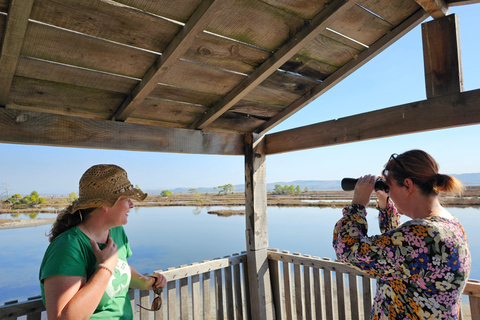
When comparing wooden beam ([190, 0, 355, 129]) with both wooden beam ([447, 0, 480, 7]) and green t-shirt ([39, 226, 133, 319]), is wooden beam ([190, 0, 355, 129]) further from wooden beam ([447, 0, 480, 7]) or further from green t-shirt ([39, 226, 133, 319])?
→ green t-shirt ([39, 226, 133, 319])

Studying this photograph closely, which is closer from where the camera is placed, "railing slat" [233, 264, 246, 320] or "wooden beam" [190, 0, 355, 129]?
"wooden beam" [190, 0, 355, 129]

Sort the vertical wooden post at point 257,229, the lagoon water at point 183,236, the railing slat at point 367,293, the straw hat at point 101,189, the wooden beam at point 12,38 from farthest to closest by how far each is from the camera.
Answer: the lagoon water at point 183,236 → the vertical wooden post at point 257,229 → the railing slat at point 367,293 → the straw hat at point 101,189 → the wooden beam at point 12,38

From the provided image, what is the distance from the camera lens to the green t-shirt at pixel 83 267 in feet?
3.22

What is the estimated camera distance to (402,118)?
1.85 m

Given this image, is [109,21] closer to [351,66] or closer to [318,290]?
[351,66]

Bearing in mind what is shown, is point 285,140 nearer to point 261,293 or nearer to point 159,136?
point 159,136

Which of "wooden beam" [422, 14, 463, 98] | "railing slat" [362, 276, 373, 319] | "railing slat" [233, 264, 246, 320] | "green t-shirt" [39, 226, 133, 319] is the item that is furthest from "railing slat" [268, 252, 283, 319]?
"wooden beam" [422, 14, 463, 98]

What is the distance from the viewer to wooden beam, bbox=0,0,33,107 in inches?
43.1

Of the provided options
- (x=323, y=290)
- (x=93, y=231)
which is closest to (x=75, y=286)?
(x=93, y=231)

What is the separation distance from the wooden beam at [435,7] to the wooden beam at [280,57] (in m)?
0.50

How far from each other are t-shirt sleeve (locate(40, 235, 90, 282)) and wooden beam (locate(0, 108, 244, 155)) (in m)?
1.00

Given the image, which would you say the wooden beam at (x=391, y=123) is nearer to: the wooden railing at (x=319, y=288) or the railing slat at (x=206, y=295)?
the wooden railing at (x=319, y=288)

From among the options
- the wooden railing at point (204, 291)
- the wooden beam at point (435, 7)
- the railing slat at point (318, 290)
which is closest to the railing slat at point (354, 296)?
the railing slat at point (318, 290)

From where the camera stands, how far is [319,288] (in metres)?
2.41
